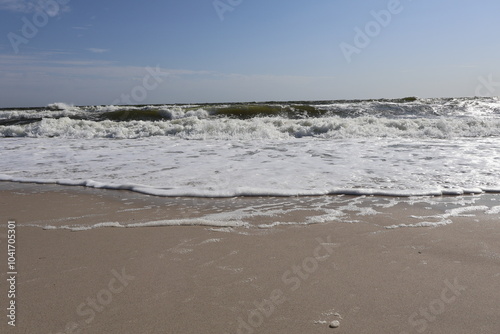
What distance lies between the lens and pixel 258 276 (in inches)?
97.3

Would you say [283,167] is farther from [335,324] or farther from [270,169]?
[335,324]

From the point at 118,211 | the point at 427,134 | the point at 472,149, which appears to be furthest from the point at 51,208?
the point at 427,134

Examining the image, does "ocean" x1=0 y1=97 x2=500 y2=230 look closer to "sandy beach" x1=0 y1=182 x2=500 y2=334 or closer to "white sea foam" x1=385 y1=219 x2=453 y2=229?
"white sea foam" x1=385 y1=219 x2=453 y2=229

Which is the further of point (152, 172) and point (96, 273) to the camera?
point (152, 172)

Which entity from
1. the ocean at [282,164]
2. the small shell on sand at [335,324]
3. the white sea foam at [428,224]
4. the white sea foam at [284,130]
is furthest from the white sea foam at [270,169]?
the white sea foam at [284,130]

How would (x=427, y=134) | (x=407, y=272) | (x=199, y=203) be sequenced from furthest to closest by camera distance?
→ (x=427, y=134)
(x=199, y=203)
(x=407, y=272)

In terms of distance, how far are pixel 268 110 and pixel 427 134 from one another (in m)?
9.38

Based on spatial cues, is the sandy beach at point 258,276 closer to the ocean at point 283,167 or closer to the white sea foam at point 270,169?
the ocean at point 283,167

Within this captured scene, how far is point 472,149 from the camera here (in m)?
8.02

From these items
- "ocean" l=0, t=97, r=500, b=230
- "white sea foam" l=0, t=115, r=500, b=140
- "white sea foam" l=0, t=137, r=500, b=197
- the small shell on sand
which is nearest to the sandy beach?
the small shell on sand

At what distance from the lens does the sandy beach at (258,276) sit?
1975 millimetres

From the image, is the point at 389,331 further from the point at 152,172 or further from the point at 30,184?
the point at 30,184

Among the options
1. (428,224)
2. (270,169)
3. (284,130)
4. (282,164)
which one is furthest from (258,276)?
(284,130)

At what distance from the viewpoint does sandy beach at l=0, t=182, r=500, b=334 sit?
1975 mm
